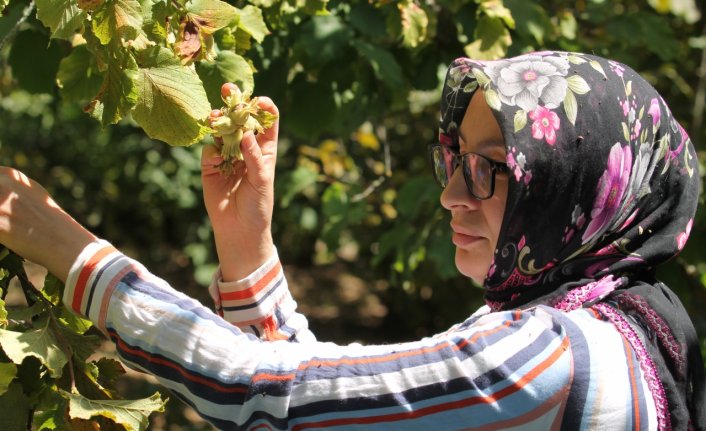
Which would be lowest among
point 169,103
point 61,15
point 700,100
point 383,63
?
point 700,100

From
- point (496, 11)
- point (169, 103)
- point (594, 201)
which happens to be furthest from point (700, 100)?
point (169, 103)

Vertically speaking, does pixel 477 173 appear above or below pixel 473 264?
above

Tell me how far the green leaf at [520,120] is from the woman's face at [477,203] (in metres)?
0.06

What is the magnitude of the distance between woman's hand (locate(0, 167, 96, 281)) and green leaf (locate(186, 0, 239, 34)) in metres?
→ 0.37

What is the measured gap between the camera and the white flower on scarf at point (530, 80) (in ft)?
4.90

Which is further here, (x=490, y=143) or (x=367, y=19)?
(x=367, y=19)

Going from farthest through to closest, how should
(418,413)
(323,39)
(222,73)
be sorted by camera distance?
(323,39)
(222,73)
(418,413)

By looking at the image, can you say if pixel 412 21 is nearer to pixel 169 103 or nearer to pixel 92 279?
pixel 169 103

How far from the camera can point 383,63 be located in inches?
106

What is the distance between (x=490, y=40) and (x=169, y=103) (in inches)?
52.7

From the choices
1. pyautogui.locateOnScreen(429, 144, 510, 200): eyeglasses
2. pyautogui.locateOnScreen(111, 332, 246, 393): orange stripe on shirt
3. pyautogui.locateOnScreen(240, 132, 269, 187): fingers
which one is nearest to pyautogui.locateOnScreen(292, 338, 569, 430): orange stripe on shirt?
pyautogui.locateOnScreen(111, 332, 246, 393): orange stripe on shirt

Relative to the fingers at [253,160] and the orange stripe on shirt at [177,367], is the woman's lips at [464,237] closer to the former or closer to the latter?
the fingers at [253,160]

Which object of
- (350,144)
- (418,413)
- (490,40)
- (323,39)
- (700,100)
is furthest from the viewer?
(350,144)

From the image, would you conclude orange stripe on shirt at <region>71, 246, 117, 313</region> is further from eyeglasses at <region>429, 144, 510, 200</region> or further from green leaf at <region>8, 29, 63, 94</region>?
green leaf at <region>8, 29, 63, 94</region>
